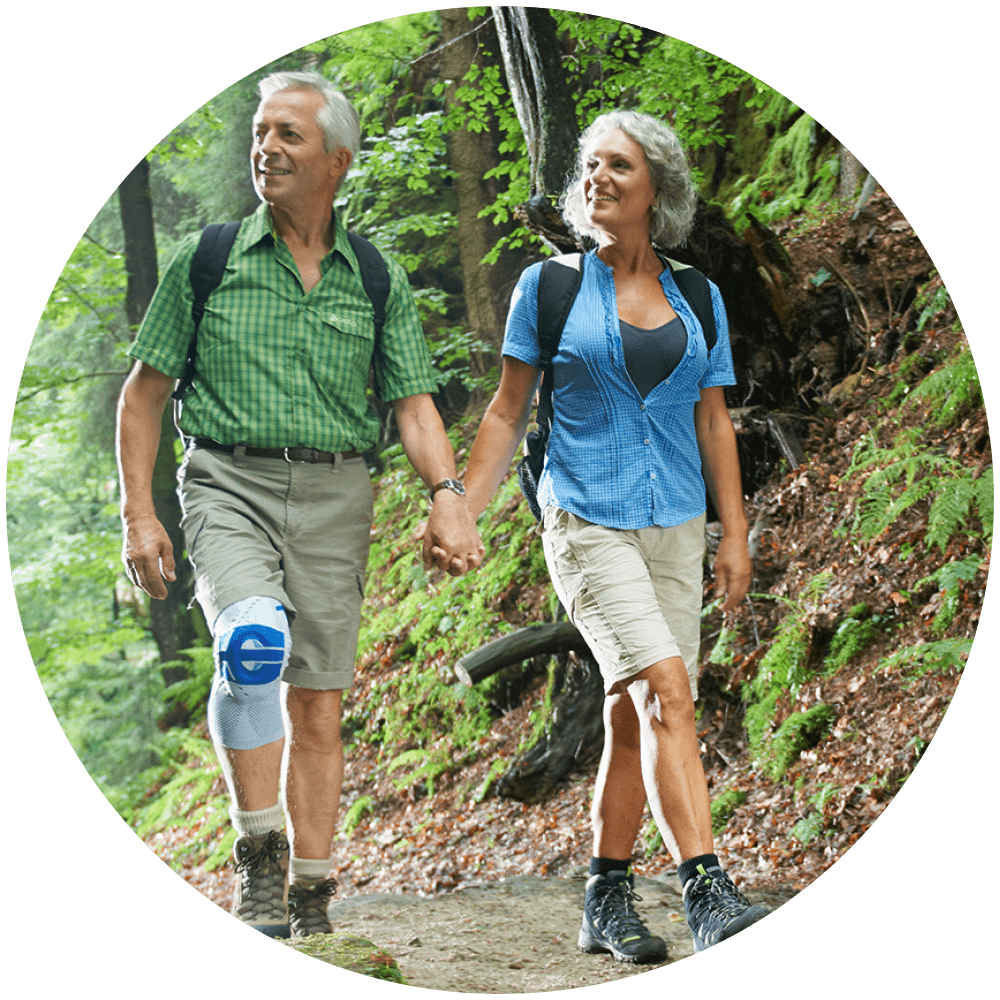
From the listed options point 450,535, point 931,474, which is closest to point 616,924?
point 450,535

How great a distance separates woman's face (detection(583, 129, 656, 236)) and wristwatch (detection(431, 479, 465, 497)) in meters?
1.00

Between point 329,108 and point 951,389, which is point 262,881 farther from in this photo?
point 951,389

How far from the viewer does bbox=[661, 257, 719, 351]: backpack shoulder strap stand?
123 inches

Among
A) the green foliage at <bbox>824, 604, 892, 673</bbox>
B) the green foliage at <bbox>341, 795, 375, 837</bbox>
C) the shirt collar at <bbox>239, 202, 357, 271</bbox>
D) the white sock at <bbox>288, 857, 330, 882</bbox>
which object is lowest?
the white sock at <bbox>288, 857, 330, 882</bbox>

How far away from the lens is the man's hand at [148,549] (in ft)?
9.24

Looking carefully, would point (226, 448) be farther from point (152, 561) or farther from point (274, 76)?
point (274, 76)

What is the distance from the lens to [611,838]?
9.93 feet

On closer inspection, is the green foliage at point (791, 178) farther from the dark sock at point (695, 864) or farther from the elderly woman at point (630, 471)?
the dark sock at point (695, 864)

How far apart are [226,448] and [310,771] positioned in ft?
3.43

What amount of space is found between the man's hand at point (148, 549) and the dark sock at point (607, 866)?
1.64 metres

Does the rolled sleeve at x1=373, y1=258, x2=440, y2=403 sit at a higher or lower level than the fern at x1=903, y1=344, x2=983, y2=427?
higher

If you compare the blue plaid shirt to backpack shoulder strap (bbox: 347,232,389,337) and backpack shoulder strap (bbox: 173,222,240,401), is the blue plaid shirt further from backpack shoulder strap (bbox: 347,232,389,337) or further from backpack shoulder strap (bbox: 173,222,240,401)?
backpack shoulder strap (bbox: 173,222,240,401)

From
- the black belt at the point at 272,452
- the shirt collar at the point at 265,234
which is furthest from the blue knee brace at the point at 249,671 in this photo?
the shirt collar at the point at 265,234

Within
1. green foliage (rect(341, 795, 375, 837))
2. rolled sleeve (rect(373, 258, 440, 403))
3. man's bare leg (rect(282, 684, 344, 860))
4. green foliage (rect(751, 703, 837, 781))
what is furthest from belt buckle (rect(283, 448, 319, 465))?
green foliage (rect(751, 703, 837, 781))
